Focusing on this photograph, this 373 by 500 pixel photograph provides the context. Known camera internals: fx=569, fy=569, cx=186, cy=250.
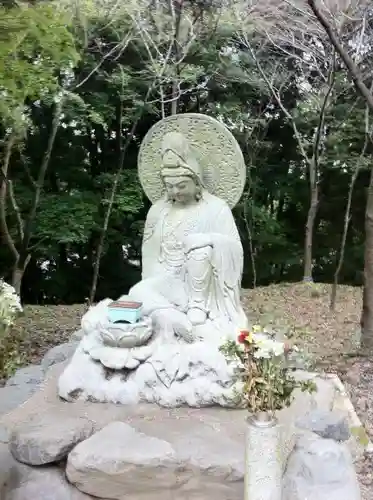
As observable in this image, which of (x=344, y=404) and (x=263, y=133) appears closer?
(x=344, y=404)

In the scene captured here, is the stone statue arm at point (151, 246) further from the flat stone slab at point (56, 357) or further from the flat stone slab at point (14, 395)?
the flat stone slab at point (14, 395)

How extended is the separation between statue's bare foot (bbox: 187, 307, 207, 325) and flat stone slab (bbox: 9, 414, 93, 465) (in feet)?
3.01

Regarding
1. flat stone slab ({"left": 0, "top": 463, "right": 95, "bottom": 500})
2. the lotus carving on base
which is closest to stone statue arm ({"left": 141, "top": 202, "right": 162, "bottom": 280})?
the lotus carving on base

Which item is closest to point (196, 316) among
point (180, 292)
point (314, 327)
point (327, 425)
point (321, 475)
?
point (180, 292)

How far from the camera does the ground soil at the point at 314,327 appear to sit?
4.30 m

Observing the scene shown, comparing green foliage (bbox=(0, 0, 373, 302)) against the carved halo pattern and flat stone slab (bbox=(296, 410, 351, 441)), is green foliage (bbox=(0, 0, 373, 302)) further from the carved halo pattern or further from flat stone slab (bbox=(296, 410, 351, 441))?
flat stone slab (bbox=(296, 410, 351, 441))

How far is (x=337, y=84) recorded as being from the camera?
751cm

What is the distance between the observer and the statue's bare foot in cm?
344

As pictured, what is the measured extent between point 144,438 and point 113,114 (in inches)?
216

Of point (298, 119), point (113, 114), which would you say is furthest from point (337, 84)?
point (113, 114)

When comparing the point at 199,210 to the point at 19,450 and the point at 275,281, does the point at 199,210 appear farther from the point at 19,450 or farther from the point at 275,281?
the point at 275,281

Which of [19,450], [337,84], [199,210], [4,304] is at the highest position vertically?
[337,84]

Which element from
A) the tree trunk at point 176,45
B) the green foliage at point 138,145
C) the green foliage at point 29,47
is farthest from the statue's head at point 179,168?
the tree trunk at point 176,45

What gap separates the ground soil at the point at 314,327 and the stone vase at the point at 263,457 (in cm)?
66
